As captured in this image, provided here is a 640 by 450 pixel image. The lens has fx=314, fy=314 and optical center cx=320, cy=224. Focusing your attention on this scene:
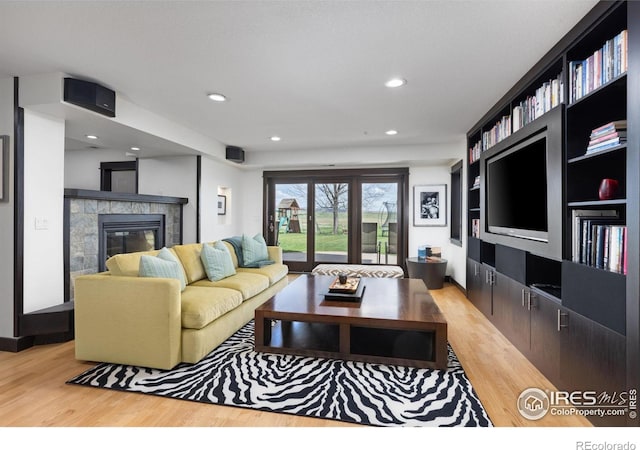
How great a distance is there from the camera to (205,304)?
2.42 meters

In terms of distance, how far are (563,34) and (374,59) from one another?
1218mm

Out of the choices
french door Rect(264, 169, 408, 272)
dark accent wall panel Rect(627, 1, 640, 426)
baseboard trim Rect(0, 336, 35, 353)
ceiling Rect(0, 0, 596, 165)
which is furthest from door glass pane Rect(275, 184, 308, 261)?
dark accent wall panel Rect(627, 1, 640, 426)

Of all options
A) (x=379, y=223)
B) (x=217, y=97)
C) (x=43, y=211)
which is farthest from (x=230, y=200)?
(x=43, y=211)

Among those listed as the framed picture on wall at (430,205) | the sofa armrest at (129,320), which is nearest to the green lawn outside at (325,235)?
the framed picture on wall at (430,205)

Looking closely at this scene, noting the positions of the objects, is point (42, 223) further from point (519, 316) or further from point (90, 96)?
point (519, 316)

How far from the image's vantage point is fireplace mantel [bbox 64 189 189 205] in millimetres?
3170

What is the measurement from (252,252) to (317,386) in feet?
7.95

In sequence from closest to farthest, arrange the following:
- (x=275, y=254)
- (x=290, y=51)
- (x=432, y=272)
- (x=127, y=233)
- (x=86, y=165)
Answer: (x=290, y=51)
(x=127, y=233)
(x=275, y=254)
(x=432, y=272)
(x=86, y=165)

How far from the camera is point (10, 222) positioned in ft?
8.80

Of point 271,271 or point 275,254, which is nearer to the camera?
point 271,271

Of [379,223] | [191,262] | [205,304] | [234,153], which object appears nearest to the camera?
[205,304]

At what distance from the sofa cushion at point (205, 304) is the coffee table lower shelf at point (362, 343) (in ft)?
1.14

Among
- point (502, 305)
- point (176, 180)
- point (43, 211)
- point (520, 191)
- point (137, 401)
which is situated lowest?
point (137, 401)
